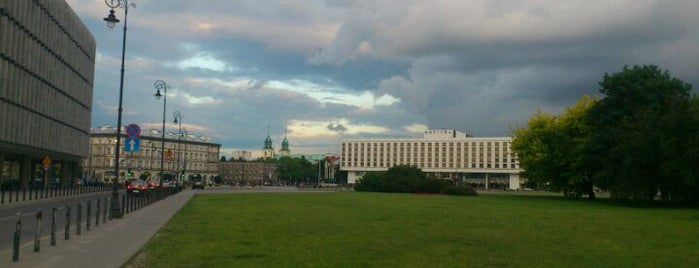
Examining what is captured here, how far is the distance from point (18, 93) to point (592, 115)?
51.5 m

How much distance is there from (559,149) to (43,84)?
50792 millimetres

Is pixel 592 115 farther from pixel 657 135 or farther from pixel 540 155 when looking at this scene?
pixel 657 135

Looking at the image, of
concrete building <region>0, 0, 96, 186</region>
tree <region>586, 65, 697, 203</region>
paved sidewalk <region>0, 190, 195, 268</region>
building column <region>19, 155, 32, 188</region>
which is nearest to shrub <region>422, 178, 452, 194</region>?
tree <region>586, 65, 697, 203</region>

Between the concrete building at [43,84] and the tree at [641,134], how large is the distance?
43120mm

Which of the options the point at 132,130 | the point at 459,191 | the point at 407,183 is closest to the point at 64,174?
the point at 407,183

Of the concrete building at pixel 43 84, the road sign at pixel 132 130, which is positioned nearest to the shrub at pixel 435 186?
the concrete building at pixel 43 84

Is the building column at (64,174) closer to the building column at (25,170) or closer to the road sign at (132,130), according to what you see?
the building column at (25,170)

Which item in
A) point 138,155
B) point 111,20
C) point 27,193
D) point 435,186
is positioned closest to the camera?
point 111,20

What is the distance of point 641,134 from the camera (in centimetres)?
4925

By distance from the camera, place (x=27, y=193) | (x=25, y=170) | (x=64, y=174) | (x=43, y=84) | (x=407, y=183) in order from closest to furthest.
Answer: (x=27, y=193) < (x=25, y=170) < (x=43, y=84) < (x=64, y=174) < (x=407, y=183)

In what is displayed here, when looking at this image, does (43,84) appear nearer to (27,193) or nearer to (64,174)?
(27,193)

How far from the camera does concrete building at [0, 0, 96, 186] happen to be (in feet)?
177

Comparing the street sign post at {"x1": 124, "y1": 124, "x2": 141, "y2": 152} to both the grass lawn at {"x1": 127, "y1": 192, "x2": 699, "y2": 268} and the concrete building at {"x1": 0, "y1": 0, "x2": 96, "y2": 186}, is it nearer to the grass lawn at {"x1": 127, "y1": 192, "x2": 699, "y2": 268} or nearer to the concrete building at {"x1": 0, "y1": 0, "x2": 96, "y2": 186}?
the grass lawn at {"x1": 127, "y1": 192, "x2": 699, "y2": 268}

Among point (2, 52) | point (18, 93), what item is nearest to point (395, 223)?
point (2, 52)
